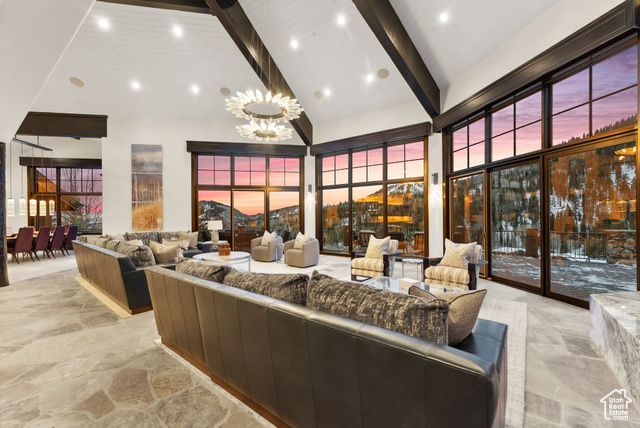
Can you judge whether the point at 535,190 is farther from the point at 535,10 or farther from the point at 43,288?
the point at 43,288

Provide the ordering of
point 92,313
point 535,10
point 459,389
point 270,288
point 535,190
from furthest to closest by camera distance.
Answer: point 535,190, point 535,10, point 92,313, point 270,288, point 459,389

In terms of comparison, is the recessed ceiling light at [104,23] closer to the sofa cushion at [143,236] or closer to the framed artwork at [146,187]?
the framed artwork at [146,187]

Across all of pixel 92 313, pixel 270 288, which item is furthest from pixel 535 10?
pixel 92 313

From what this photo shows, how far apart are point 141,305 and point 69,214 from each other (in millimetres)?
9851

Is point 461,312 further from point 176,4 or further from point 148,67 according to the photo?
point 148,67

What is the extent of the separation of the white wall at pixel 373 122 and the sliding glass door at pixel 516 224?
2.60 meters

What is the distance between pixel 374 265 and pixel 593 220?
2.95 m

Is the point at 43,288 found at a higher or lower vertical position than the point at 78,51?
lower

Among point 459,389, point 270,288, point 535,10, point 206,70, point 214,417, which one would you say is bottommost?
point 214,417

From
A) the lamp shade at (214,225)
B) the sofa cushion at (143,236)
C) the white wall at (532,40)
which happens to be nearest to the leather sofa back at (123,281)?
the lamp shade at (214,225)

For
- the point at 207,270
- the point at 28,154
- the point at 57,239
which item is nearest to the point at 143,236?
the point at 57,239

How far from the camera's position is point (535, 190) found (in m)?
4.42

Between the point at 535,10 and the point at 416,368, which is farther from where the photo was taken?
the point at 535,10

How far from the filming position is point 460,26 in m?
4.77
